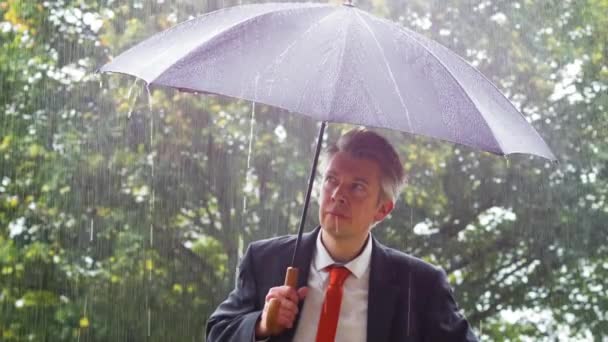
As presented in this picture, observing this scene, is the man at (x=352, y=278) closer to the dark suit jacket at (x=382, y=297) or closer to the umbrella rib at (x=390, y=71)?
the dark suit jacket at (x=382, y=297)

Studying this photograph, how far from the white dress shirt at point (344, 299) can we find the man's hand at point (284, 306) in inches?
4.0

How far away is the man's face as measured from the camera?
206 centimetres

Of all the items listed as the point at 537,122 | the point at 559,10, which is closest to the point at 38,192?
the point at 537,122

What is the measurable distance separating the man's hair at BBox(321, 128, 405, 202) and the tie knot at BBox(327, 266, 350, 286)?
0.21 m

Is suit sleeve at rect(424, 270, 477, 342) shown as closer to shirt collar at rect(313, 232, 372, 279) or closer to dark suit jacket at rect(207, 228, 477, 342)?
dark suit jacket at rect(207, 228, 477, 342)

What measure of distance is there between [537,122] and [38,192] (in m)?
2.93

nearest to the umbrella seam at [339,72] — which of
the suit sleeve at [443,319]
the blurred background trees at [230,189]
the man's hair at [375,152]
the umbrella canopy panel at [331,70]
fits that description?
the umbrella canopy panel at [331,70]

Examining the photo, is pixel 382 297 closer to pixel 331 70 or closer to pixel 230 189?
pixel 331 70

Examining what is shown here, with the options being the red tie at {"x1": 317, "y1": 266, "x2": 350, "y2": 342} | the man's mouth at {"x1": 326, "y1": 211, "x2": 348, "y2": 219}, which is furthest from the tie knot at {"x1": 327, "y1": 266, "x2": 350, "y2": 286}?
the man's mouth at {"x1": 326, "y1": 211, "x2": 348, "y2": 219}

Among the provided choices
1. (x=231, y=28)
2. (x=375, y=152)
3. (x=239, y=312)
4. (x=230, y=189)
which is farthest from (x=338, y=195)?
(x=230, y=189)

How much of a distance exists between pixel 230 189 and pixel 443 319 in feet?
9.80

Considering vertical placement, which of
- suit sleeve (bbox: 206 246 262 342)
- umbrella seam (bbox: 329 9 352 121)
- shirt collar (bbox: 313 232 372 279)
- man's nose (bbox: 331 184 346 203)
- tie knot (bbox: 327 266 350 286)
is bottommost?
suit sleeve (bbox: 206 246 262 342)

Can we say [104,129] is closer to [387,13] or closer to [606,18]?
[387,13]

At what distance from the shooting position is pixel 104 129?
4953 millimetres
